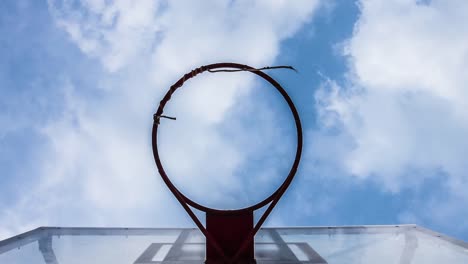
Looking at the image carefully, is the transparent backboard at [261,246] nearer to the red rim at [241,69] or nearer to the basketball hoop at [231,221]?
the basketball hoop at [231,221]

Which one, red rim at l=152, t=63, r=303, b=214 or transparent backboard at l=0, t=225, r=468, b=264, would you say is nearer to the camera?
red rim at l=152, t=63, r=303, b=214

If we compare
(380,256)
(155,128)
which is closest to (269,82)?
(155,128)

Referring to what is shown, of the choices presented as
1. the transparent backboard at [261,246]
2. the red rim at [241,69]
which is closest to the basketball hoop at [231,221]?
the red rim at [241,69]

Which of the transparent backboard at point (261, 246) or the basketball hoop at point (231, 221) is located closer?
the basketball hoop at point (231, 221)

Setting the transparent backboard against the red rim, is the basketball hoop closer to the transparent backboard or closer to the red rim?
the red rim

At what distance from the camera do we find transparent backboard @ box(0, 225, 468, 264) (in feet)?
10.4

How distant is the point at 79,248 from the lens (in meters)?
3.52

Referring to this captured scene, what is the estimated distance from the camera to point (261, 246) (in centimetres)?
356

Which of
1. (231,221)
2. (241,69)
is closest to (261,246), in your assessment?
(231,221)

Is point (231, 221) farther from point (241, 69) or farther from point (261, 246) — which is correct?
point (241, 69)

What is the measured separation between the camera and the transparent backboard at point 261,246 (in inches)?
125

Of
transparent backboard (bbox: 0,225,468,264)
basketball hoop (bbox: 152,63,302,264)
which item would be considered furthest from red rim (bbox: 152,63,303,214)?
transparent backboard (bbox: 0,225,468,264)

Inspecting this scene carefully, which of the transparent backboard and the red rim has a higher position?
the red rim

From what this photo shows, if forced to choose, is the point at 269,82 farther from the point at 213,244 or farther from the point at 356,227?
the point at 356,227
